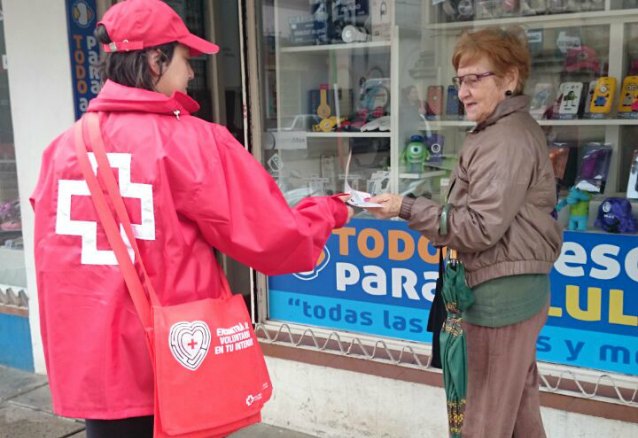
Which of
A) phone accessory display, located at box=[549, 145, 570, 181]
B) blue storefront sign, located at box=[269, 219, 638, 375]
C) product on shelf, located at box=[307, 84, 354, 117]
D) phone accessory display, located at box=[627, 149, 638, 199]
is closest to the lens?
blue storefront sign, located at box=[269, 219, 638, 375]

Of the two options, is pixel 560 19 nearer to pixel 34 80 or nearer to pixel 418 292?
pixel 418 292

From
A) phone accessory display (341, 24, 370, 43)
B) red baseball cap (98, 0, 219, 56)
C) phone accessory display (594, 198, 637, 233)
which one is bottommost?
phone accessory display (594, 198, 637, 233)

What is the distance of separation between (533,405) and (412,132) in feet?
5.77

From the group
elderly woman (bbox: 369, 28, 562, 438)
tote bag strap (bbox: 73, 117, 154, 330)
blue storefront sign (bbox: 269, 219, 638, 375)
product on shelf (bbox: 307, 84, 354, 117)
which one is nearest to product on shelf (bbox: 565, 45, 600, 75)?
blue storefront sign (bbox: 269, 219, 638, 375)

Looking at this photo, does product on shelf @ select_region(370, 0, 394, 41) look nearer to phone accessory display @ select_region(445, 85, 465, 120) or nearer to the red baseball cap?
phone accessory display @ select_region(445, 85, 465, 120)

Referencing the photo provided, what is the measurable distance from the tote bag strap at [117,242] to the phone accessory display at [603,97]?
2.47 meters

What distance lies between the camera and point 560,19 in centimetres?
362

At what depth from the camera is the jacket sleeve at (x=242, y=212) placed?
77.7 inches

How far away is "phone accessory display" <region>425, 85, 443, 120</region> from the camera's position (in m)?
3.91

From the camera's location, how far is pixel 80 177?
6.56 feet

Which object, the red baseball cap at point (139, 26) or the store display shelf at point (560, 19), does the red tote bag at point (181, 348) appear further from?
the store display shelf at point (560, 19)

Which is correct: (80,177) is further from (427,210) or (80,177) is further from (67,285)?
(427,210)

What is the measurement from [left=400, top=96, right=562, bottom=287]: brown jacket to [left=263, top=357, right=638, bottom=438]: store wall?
1204 millimetres

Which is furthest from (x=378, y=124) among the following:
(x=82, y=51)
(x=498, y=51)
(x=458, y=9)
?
(x=82, y=51)
